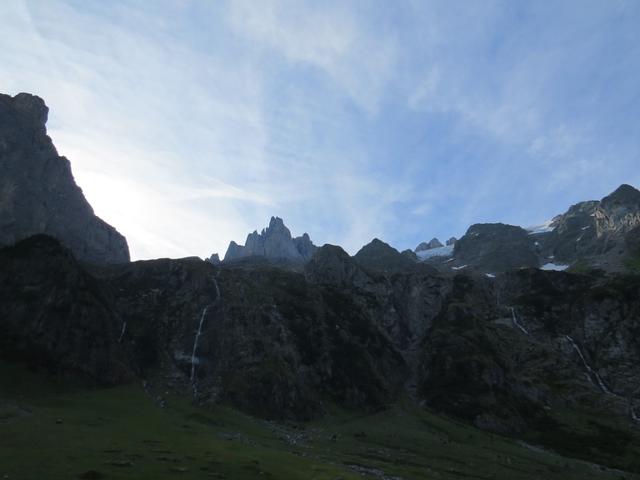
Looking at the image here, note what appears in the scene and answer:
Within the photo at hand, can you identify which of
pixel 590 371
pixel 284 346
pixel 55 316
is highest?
pixel 590 371

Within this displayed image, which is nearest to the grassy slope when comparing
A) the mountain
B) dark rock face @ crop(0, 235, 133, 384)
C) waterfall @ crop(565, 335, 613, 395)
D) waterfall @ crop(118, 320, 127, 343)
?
the mountain

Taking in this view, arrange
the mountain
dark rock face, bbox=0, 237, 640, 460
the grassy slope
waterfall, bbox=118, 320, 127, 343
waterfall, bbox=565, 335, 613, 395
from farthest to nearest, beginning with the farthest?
waterfall, bbox=565, 335, 613, 395
waterfall, bbox=118, 320, 127, 343
dark rock face, bbox=0, 237, 640, 460
the mountain
the grassy slope

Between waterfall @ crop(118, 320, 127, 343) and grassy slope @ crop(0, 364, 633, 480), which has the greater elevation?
waterfall @ crop(118, 320, 127, 343)

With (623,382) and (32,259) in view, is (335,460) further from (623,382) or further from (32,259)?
(623,382)

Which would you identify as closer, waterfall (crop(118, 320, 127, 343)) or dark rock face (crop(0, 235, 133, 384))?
dark rock face (crop(0, 235, 133, 384))

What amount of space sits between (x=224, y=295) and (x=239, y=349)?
3266cm

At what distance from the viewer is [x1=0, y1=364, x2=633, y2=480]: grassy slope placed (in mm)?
47219

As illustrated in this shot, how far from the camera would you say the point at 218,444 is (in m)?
69.9

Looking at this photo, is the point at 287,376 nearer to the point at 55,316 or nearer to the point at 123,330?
the point at 123,330

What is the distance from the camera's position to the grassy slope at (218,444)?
4722cm

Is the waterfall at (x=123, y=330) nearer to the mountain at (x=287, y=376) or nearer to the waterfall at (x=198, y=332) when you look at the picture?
the mountain at (x=287, y=376)

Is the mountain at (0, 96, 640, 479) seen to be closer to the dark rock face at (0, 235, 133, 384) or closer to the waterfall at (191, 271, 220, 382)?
the dark rock face at (0, 235, 133, 384)

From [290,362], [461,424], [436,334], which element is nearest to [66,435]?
[290,362]

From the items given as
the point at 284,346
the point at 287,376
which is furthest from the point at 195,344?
the point at 287,376
